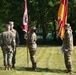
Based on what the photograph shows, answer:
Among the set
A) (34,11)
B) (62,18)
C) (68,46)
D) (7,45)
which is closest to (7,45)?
(7,45)

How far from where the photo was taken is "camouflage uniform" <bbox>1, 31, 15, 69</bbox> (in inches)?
597

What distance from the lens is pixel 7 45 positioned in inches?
603

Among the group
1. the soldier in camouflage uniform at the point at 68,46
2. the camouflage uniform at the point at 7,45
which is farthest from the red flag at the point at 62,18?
the camouflage uniform at the point at 7,45

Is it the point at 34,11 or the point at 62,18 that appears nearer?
the point at 62,18

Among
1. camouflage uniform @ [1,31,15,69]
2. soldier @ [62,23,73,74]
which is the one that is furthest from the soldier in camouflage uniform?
camouflage uniform @ [1,31,15,69]

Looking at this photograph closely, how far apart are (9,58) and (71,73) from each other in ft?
9.41

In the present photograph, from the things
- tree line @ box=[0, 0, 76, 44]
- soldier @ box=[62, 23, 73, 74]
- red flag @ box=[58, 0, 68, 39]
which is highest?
tree line @ box=[0, 0, 76, 44]

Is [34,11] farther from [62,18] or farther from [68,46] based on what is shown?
[68,46]

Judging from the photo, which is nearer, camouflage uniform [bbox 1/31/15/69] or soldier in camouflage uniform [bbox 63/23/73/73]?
soldier in camouflage uniform [bbox 63/23/73/73]

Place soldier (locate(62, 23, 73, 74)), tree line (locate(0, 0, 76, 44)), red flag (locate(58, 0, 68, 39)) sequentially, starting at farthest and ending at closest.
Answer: tree line (locate(0, 0, 76, 44))
red flag (locate(58, 0, 68, 39))
soldier (locate(62, 23, 73, 74))

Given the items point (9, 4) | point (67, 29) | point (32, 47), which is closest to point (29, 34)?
point (32, 47)

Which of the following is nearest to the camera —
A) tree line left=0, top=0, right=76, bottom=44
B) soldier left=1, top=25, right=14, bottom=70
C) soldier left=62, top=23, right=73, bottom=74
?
soldier left=62, top=23, right=73, bottom=74

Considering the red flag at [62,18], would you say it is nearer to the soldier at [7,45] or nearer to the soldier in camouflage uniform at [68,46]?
the soldier in camouflage uniform at [68,46]

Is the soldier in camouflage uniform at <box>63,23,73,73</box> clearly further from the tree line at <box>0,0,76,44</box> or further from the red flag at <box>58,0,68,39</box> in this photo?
the tree line at <box>0,0,76,44</box>
